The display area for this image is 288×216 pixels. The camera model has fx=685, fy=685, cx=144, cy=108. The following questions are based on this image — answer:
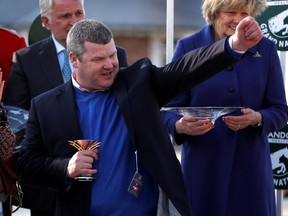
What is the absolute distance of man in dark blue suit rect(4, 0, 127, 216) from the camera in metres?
3.67

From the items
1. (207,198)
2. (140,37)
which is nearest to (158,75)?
(207,198)

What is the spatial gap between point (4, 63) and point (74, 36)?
3.66ft

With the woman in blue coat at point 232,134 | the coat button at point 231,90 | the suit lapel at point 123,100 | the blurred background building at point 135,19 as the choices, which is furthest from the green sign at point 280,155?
the blurred background building at point 135,19

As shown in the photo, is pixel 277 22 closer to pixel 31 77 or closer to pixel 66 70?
pixel 66 70

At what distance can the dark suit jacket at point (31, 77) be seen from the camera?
3.74 metres

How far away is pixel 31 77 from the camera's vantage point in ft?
12.3

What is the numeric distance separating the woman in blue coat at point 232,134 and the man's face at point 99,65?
2.42 feet

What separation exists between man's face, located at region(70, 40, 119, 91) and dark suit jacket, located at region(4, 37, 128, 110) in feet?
2.42

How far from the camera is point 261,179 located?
3691mm

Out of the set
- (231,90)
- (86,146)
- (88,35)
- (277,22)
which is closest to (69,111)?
(86,146)

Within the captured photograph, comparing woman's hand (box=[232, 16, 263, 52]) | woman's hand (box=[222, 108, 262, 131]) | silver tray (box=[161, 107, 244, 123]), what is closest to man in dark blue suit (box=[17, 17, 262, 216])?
woman's hand (box=[232, 16, 263, 52])

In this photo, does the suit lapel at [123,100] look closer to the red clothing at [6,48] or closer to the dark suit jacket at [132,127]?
the dark suit jacket at [132,127]

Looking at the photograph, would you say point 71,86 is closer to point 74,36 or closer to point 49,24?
point 74,36

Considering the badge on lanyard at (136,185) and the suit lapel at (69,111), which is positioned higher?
the suit lapel at (69,111)
